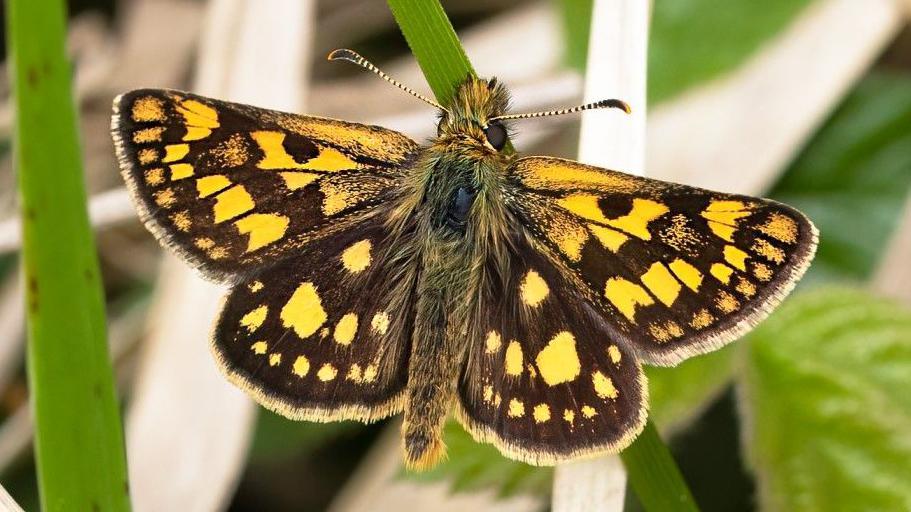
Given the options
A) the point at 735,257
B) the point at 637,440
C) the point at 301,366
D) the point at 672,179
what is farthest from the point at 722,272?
the point at 672,179

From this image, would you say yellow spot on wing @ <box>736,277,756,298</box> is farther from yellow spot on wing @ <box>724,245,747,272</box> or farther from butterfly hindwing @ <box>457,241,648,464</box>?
butterfly hindwing @ <box>457,241,648,464</box>

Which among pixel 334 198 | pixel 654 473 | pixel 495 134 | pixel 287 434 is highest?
pixel 495 134

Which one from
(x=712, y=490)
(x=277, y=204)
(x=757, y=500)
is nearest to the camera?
(x=277, y=204)

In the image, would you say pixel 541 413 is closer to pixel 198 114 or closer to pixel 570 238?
pixel 570 238

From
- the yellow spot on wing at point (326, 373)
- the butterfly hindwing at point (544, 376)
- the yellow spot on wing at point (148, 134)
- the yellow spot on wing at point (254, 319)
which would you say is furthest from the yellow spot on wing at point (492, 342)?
the yellow spot on wing at point (148, 134)

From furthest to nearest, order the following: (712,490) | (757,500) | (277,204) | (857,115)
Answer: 1. (857,115)
2. (712,490)
3. (757,500)
4. (277,204)

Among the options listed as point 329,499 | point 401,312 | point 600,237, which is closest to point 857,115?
point 600,237

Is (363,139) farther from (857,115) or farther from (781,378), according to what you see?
(857,115)

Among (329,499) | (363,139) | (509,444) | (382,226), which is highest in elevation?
(363,139)
